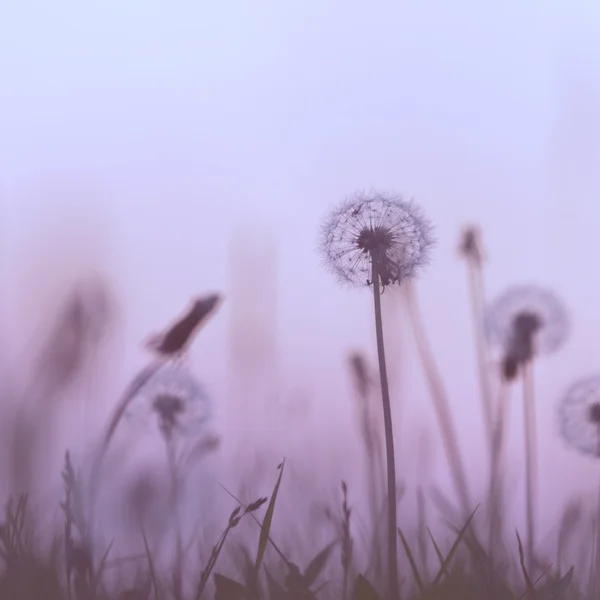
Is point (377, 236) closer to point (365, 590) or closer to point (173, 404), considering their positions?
point (365, 590)

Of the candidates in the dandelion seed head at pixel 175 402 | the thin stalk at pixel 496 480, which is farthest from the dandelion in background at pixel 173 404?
the thin stalk at pixel 496 480

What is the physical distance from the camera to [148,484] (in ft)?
11.1

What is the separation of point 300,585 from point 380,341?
493 mm

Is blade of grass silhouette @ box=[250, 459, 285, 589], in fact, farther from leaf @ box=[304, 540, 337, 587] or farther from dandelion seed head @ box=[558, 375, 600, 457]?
dandelion seed head @ box=[558, 375, 600, 457]

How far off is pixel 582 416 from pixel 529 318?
96 centimetres

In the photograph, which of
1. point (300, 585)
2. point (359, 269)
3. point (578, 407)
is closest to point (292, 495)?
point (578, 407)

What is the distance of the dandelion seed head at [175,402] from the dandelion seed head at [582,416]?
1409mm

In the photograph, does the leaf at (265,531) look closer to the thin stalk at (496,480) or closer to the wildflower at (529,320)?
the thin stalk at (496,480)

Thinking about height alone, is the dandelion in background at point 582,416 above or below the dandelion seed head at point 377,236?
below

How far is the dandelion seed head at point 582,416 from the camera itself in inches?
127

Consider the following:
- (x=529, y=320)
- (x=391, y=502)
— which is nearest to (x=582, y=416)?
(x=529, y=320)

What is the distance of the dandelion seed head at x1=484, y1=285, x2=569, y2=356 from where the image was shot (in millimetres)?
4062

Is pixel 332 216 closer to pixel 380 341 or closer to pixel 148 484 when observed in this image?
pixel 380 341

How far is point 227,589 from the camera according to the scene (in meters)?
1.89
